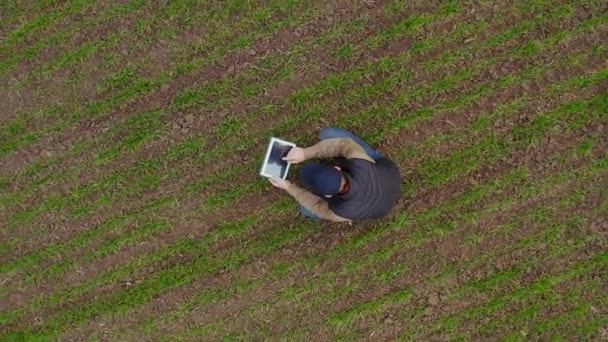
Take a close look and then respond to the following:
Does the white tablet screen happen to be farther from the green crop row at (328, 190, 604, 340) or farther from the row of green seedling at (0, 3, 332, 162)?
the green crop row at (328, 190, 604, 340)

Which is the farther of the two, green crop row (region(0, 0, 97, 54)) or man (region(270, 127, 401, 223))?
green crop row (region(0, 0, 97, 54))

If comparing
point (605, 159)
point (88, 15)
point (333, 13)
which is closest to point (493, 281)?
point (605, 159)

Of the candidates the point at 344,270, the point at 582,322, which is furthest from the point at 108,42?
the point at 582,322

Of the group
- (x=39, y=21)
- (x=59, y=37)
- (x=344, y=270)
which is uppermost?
(x=39, y=21)

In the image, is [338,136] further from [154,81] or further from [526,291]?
[526,291]

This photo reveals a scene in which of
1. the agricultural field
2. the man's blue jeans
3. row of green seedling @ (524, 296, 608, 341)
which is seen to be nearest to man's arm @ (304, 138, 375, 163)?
the man's blue jeans

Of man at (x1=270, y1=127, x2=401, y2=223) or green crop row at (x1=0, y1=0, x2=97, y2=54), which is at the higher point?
green crop row at (x1=0, y1=0, x2=97, y2=54)

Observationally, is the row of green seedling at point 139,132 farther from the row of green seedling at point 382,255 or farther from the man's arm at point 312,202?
the row of green seedling at point 382,255

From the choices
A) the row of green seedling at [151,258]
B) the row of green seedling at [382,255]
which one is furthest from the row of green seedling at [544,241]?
the row of green seedling at [151,258]
